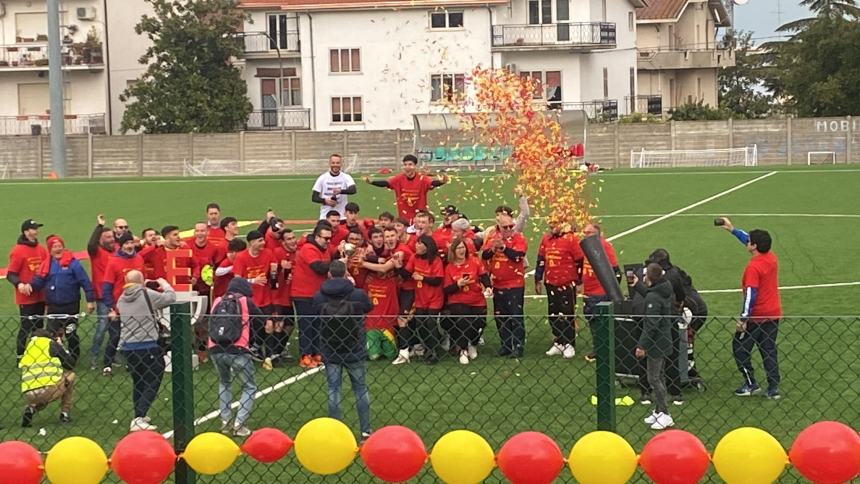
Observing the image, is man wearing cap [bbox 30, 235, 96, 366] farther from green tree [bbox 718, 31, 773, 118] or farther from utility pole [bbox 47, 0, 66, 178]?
green tree [bbox 718, 31, 773, 118]

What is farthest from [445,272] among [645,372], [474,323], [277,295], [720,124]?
[720,124]

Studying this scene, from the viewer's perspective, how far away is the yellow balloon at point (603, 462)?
26.2 feet

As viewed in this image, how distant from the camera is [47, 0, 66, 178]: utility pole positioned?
4753cm

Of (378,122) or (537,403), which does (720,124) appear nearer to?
(378,122)

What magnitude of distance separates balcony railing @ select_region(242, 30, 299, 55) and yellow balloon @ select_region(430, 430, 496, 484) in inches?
2328

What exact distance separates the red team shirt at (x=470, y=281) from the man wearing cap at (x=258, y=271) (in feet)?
6.60

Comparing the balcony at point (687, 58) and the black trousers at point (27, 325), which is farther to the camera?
the balcony at point (687, 58)

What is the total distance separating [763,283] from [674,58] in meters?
67.9

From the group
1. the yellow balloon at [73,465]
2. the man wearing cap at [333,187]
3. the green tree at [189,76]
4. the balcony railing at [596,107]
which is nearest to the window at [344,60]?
the green tree at [189,76]

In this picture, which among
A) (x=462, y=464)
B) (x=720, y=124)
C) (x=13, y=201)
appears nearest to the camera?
(x=462, y=464)

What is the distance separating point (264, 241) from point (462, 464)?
8.10m

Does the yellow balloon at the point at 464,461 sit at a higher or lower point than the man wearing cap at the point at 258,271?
lower

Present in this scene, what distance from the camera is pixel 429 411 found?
490 inches

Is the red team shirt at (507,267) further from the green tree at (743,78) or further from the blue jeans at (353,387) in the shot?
the green tree at (743,78)
